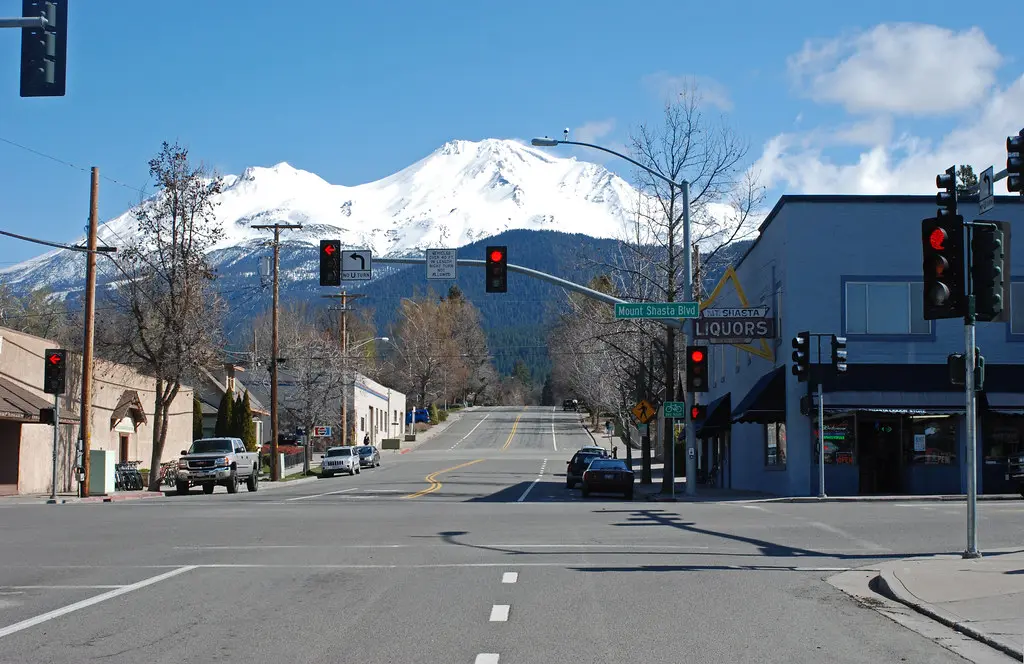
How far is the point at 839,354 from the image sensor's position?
29.9 m

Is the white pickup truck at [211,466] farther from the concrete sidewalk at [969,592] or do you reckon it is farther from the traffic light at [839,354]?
the concrete sidewalk at [969,592]

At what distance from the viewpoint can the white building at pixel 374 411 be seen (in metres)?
93.5

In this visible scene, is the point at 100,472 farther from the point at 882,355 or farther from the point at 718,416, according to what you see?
the point at 882,355

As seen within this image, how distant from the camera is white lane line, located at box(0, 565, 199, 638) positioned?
33.9 ft

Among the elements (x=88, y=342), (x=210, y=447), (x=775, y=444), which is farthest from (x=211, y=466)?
(x=775, y=444)

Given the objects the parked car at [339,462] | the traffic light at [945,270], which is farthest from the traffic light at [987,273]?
the parked car at [339,462]

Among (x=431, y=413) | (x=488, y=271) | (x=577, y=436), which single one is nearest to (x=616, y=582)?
(x=488, y=271)

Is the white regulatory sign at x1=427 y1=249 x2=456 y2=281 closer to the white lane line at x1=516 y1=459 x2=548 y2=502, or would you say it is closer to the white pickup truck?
the white lane line at x1=516 y1=459 x2=548 y2=502

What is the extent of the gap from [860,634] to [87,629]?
710cm

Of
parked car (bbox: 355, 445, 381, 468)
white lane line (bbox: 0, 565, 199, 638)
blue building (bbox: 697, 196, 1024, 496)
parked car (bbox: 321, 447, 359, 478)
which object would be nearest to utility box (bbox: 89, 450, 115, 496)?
blue building (bbox: 697, 196, 1024, 496)

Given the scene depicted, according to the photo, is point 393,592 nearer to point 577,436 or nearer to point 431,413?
point 577,436

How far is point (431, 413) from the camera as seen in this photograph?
13625 centimetres

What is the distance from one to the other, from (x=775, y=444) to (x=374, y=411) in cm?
7254

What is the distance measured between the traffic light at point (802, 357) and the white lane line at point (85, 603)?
1928cm
